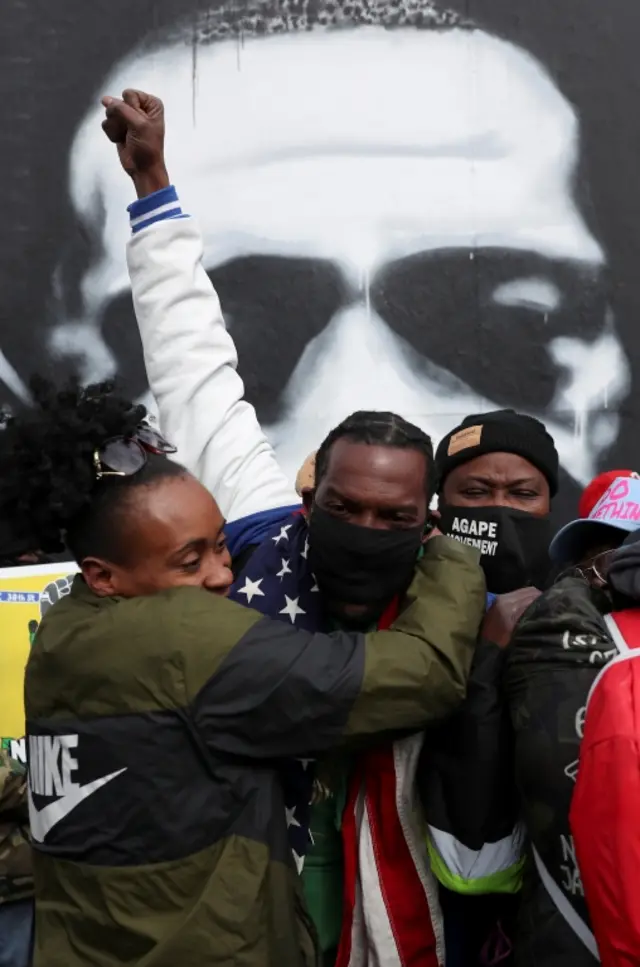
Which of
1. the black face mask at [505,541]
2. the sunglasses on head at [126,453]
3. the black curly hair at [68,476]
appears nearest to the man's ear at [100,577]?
the black curly hair at [68,476]

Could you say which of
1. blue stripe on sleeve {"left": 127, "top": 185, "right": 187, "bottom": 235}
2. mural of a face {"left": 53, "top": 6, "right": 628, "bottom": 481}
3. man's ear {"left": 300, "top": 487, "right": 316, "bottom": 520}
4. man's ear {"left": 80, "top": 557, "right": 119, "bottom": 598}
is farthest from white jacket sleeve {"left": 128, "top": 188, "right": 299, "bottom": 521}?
mural of a face {"left": 53, "top": 6, "right": 628, "bottom": 481}

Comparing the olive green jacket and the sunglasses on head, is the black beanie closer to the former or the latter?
the sunglasses on head

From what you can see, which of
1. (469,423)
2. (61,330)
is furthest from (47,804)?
(61,330)

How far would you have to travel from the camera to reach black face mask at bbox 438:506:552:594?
6.47 ft

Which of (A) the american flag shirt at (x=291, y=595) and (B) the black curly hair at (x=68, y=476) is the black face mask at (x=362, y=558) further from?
(B) the black curly hair at (x=68, y=476)

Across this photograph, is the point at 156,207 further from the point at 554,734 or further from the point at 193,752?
the point at 554,734

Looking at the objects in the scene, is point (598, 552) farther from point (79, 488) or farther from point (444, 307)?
point (444, 307)

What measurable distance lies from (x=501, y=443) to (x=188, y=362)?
2.21 ft

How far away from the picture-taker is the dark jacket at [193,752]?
4.33ft

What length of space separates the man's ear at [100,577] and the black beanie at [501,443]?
0.86 metres

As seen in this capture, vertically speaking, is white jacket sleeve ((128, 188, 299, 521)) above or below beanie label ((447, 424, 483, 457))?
above

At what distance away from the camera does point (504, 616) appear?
4.97ft

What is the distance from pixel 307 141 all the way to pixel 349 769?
2.68m

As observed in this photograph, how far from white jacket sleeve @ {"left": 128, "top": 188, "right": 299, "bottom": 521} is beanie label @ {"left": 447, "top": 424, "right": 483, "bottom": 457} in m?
0.42
